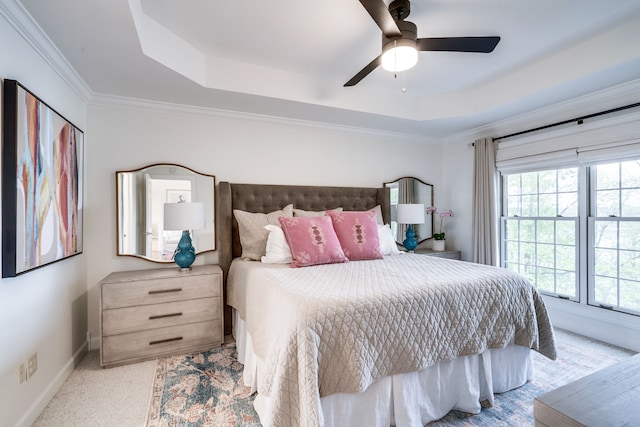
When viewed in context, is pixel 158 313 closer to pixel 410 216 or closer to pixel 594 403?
pixel 594 403

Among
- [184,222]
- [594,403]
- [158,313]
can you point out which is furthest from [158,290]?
[594,403]

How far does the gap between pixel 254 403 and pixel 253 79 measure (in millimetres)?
2640

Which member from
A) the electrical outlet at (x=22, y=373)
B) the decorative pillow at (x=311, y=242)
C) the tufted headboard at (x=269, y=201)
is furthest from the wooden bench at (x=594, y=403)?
the tufted headboard at (x=269, y=201)

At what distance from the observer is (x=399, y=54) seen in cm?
191

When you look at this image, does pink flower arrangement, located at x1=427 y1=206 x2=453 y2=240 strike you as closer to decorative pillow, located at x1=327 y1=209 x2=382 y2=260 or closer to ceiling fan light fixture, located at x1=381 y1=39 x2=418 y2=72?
decorative pillow, located at x1=327 y1=209 x2=382 y2=260

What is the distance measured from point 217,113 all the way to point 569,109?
145 inches

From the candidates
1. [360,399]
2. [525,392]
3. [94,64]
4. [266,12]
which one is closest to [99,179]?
[94,64]

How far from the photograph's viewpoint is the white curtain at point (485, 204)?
3703 millimetres

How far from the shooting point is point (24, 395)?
1.68m

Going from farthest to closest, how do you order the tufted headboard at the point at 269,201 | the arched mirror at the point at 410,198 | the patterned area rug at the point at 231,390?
the arched mirror at the point at 410,198 → the tufted headboard at the point at 269,201 → the patterned area rug at the point at 231,390

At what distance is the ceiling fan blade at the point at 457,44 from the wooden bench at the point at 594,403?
187cm

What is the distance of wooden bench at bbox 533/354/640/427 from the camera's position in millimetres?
952

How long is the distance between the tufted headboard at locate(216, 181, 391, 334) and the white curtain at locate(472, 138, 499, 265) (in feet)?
3.81

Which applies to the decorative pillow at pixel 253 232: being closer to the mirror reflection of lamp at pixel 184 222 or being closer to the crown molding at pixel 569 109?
the mirror reflection of lamp at pixel 184 222
